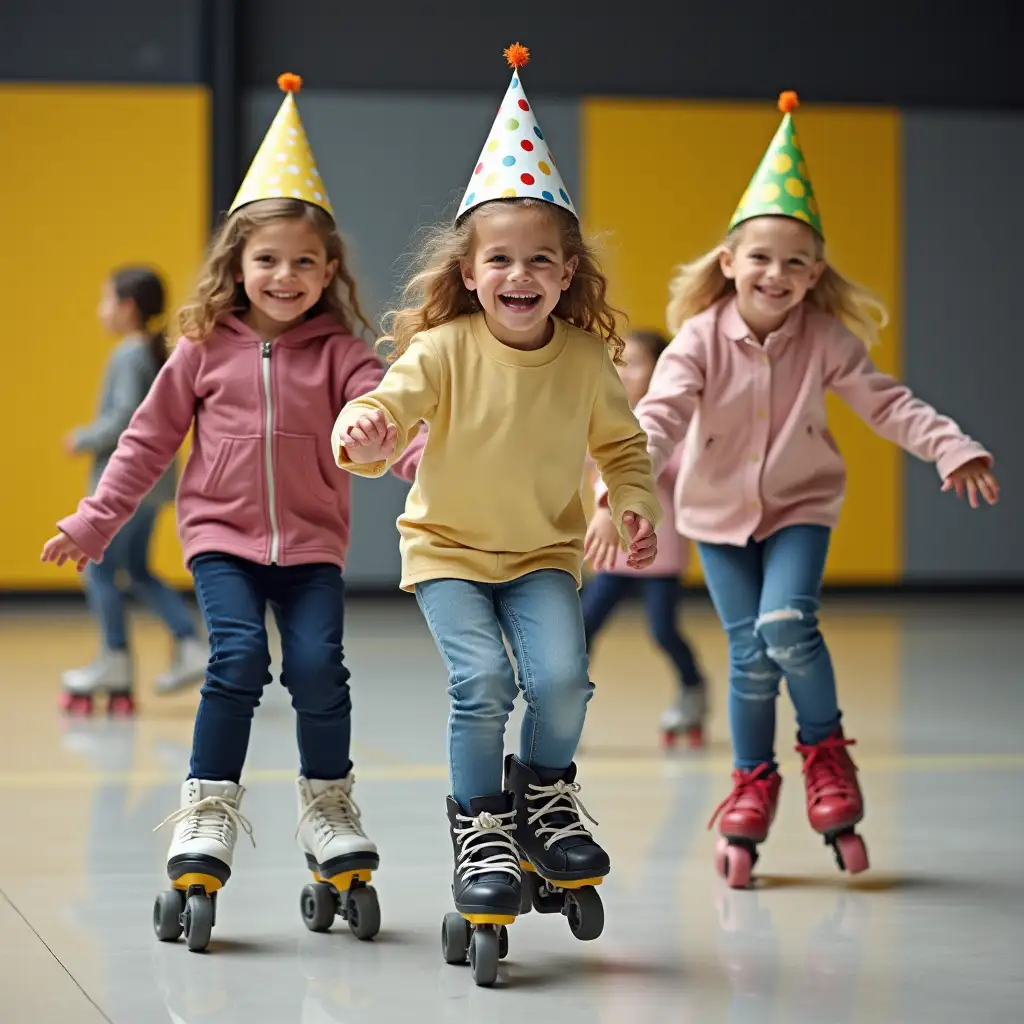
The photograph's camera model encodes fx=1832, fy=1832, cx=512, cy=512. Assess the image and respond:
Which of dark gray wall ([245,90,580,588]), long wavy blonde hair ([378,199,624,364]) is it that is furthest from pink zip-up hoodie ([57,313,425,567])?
dark gray wall ([245,90,580,588])

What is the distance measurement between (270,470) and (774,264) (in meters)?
1.13

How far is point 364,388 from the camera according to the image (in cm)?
326

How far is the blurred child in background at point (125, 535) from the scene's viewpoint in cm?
592

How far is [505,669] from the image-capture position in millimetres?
2887

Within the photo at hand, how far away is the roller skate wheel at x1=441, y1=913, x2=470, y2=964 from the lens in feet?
9.48

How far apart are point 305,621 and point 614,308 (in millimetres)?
760

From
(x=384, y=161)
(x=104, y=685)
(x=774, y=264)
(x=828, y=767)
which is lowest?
(x=828, y=767)

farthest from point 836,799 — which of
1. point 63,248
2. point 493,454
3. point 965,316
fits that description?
point 965,316

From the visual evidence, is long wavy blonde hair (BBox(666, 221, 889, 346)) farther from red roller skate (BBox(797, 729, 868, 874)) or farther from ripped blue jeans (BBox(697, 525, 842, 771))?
red roller skate (BBox(797, 729, 868, 874))

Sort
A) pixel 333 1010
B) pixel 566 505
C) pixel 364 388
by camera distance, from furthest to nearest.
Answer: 1. pixel 364 388
2. pixel 566 505
3. pixel 333 1010

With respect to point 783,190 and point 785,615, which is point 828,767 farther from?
point 783,190

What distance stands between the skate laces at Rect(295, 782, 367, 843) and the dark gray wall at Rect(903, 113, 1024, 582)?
293 inches

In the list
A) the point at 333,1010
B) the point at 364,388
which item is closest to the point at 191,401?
the point at 364,388

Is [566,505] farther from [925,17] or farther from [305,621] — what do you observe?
[925,17]
